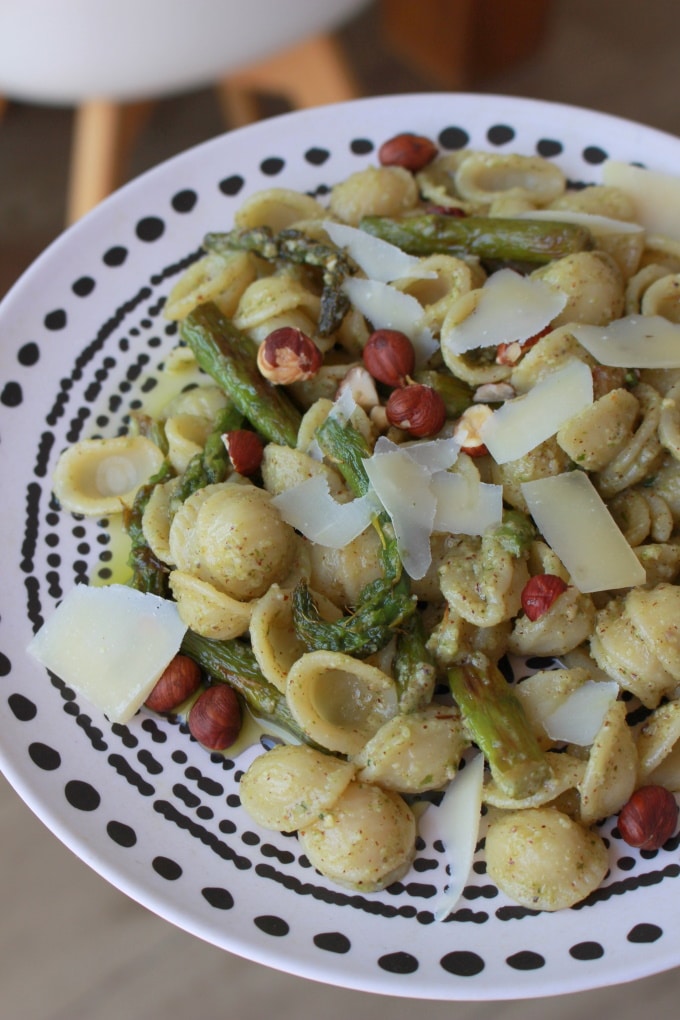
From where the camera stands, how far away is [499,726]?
7.89 ft

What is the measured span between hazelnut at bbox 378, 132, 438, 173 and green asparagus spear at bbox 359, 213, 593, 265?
13.1 inches

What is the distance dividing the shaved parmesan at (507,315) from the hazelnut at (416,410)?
15 centimetres

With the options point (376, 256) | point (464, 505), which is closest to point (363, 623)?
point (464, 505)

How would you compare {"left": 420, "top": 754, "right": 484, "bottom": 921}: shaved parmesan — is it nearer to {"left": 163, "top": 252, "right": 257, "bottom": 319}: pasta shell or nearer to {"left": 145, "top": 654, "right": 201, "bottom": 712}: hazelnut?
{"left": 145, "top": 654, "right": 201, "bottom": 712}: hazelnut

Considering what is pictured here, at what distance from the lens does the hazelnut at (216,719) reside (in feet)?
8.35

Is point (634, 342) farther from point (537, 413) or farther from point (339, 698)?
point (339, 698)

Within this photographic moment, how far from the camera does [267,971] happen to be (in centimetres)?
348

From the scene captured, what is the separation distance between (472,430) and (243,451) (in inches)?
25.1

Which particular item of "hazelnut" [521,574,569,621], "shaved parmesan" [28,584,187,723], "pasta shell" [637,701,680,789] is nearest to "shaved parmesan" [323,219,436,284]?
"hazelnut" [521,574,569,621]

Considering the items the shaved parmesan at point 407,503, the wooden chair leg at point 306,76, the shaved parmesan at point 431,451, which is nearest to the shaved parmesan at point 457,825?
the shaved parmesan at point 407,503

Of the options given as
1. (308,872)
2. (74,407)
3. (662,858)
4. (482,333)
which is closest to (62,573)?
(74,407)

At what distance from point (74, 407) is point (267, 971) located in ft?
6.57

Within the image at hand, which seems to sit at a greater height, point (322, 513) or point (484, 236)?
point (484, 236)

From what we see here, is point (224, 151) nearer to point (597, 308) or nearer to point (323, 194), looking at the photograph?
point (323, 194)
